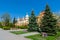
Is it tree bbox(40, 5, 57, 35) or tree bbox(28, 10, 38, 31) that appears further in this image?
tree bbox(28, 10, 38, 31)

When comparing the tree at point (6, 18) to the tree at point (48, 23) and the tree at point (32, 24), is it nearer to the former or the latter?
the tree at point (32, 24)

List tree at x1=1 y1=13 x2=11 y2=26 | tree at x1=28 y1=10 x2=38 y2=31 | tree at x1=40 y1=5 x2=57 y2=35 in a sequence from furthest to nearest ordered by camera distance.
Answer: tree at x1=1 y1=13 x2=11 y2=26 < tree at x1=28 y1=10 x2=38 y2=31 < tree at x1=40 y1=5 x2=57 y2=35

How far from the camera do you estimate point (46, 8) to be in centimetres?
2888

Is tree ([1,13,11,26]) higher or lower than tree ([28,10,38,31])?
higher

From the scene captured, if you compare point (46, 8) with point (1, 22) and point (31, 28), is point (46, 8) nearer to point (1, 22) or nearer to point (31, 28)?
point (31, 28)

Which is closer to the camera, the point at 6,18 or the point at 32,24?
the point at 32,24

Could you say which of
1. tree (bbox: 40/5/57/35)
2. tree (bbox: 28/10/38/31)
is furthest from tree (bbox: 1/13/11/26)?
tree (bbox: 40/5/57/35)

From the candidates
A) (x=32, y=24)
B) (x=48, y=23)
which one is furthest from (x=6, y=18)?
(x=48, y=23)

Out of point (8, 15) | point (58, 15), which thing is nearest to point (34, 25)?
point (58, 15)

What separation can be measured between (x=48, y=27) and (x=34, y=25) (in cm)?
1187

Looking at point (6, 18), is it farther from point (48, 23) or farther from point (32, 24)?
point (48, 23)

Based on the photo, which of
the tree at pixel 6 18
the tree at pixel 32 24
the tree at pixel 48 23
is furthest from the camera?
the tree at pixel 6 18

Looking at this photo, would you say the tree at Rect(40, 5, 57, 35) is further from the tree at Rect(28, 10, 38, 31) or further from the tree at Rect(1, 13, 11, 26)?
the tree at Rect(1, 13, 11, 26)

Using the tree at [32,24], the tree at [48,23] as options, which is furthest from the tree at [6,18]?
the tree at [48,23]
